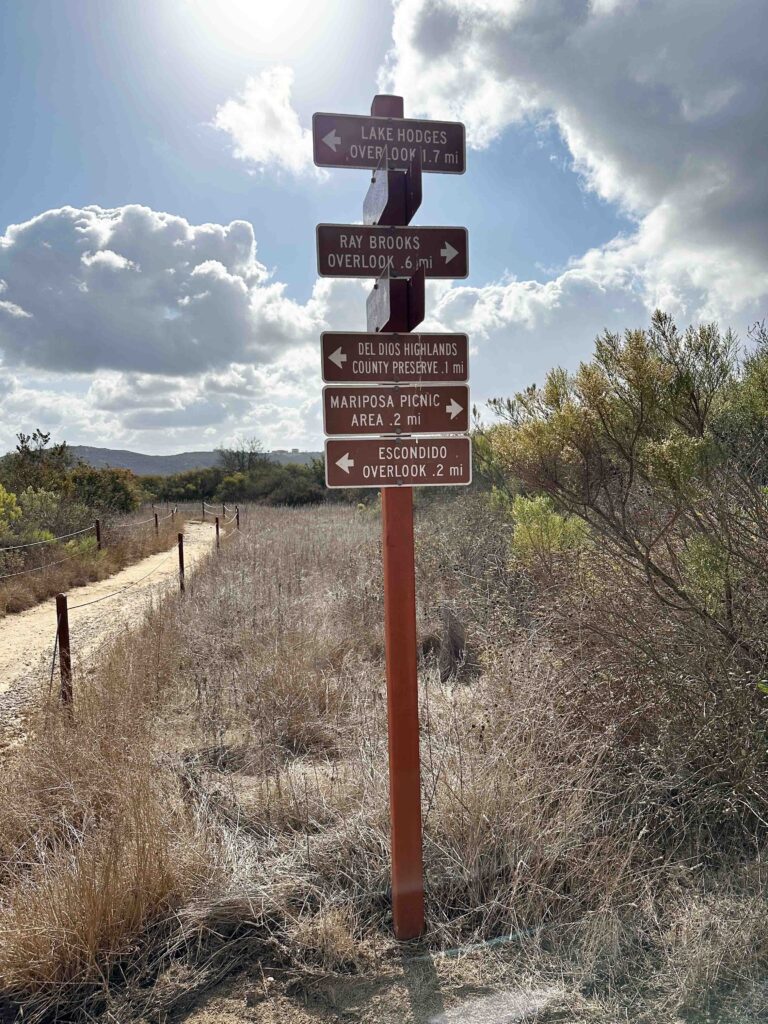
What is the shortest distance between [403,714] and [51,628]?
847 cm

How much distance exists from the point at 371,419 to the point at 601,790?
7.13ft

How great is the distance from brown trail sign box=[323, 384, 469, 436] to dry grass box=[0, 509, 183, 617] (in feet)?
31.2

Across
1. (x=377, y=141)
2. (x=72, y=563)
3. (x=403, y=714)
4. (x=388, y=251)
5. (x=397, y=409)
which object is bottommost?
(x=72, y=563)

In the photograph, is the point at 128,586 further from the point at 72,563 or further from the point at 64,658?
the point at 64,658

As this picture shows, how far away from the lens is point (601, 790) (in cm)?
341

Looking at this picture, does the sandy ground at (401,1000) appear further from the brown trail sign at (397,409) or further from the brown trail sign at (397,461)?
the brown trail sign at (397,409)

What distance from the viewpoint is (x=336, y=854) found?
311 centimetres

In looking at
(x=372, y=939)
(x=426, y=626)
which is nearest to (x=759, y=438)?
(x=372, y=939)

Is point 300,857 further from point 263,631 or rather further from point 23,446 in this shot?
point 23,446

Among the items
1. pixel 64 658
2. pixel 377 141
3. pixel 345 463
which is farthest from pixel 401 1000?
pixel 64 658

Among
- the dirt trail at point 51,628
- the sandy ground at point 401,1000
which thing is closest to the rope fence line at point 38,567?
the dirt trail at point 51,628

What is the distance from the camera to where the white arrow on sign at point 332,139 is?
2801mm

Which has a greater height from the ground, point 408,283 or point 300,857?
point 408,283

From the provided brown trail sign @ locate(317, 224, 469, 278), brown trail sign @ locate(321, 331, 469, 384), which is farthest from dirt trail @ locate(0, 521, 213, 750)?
brown trail sign @ locate(317, 224, 469, 278)
